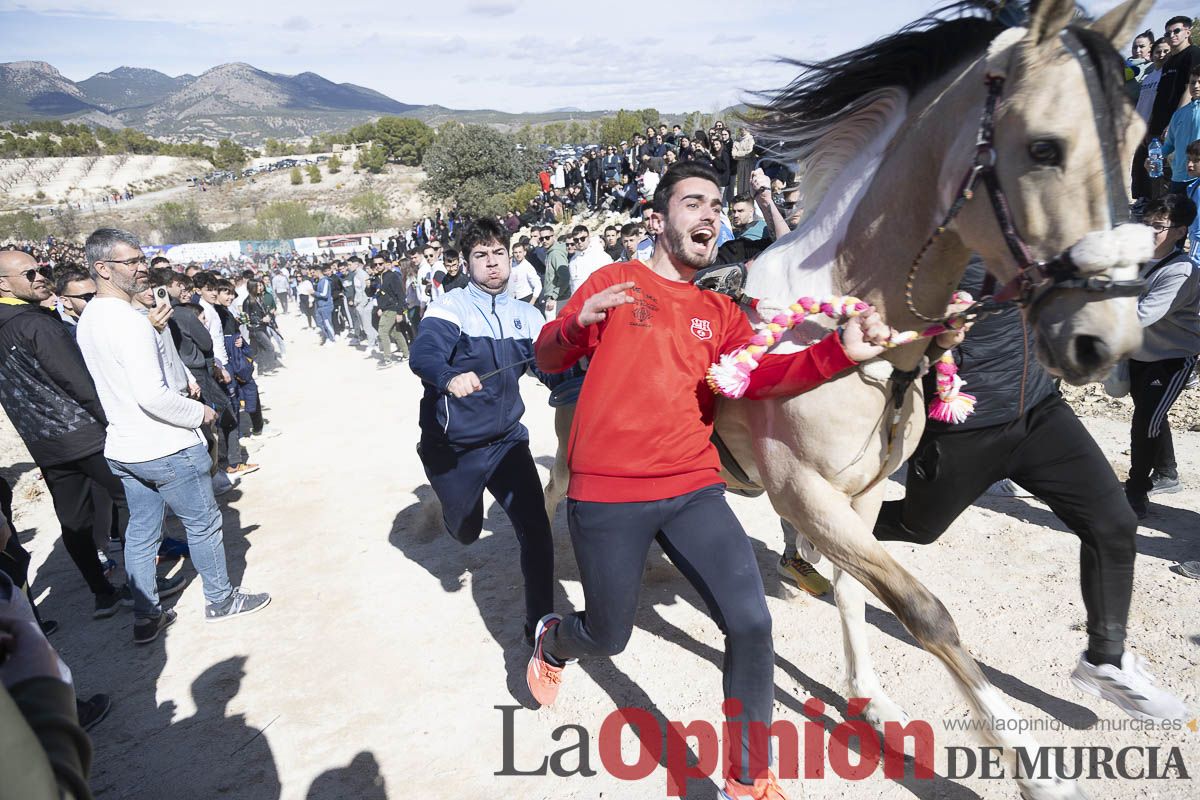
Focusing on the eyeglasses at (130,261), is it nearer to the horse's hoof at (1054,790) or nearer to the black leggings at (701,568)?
the black leggings at (701,568)

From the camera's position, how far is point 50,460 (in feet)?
12.9

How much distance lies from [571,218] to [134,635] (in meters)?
20.8

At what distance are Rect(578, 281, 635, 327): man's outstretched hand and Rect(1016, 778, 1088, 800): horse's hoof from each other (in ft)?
6.62

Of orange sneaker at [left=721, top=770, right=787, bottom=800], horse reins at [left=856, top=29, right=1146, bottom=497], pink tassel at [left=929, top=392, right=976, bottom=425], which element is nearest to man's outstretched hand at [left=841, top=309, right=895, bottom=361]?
horse reins at [left=856, top=29, right=1146, bottom=497]

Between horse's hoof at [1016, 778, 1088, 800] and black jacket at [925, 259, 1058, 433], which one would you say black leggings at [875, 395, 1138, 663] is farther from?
horse's hoof at [1016, 778, 1088, 800]

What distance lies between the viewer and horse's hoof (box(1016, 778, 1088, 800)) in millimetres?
2076

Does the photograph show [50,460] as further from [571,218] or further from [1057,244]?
[571,218]

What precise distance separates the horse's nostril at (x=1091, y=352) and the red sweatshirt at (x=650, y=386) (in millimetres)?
606

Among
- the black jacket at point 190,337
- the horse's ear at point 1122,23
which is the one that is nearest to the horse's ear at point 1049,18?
the horse's ear at point 1122,23

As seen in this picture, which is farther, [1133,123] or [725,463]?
[725,463]

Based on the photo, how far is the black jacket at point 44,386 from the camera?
383 centimetres

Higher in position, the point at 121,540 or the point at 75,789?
the point at 75,789

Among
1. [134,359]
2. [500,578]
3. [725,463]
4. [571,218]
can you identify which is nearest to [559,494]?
[500,578]

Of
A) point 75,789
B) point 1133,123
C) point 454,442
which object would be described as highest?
point 1133,123
